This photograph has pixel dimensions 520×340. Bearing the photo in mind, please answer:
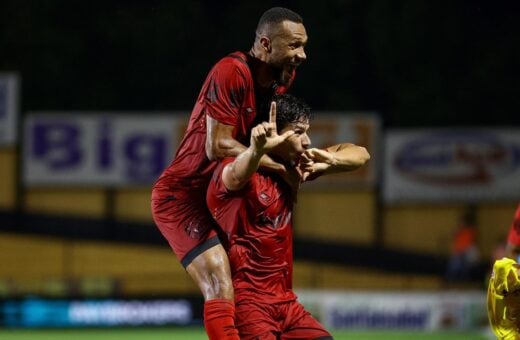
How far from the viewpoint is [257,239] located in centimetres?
679

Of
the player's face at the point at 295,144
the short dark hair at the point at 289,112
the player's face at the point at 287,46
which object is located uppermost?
the player's face at the point at 287,46

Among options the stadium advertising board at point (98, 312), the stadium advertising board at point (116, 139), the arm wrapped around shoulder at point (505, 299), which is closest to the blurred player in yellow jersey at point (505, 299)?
the arm wrapped around shoulder at point (505, 299)

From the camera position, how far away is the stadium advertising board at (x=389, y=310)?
1817 cm

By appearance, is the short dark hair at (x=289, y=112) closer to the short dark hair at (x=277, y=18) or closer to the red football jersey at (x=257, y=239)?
the red football jersey at (x=257, y=239)

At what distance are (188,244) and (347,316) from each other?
37.2 feet

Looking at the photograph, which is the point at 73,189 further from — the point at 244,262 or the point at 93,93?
the point at 244,262

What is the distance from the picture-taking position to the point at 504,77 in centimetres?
2453

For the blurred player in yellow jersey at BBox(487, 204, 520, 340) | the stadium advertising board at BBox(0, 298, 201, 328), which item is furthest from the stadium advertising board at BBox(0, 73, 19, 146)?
the blurred player in yellow jersey at BBox(487, 204, 520, 340)

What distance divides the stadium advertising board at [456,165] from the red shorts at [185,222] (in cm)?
1597

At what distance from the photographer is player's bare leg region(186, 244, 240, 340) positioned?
673 centimetres

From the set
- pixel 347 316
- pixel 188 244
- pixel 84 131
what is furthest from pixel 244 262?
pixel 84 131

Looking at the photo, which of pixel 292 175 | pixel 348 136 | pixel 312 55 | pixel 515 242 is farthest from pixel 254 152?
pixel 312 55

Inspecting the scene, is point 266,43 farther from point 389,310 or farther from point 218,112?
point 389,310

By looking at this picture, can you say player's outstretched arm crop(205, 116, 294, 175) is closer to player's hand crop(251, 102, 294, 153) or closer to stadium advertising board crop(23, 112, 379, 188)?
player's hand crop(251, 102, 294, 153)
